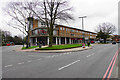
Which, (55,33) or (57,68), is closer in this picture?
(57,68)

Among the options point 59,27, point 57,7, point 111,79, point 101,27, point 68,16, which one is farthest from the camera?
point 101,27

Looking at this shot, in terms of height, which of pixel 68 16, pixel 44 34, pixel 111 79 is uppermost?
pixel 68 16

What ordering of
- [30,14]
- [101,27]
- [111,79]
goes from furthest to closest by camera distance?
[101,27], [30,14], [111,79]

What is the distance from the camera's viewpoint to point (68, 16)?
20797 millimetres

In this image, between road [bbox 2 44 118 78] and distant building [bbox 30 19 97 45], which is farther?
distant building [bbox 30 19 97 45]

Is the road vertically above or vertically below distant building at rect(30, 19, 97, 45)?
below

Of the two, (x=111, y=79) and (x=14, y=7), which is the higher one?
(x=14, y=7)

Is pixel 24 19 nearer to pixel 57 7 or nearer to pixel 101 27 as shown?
pixel 57 7

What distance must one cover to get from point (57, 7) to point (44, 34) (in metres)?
19.6

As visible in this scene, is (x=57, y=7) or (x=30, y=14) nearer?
(x=57, y=7)

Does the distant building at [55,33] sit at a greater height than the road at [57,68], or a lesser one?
greater

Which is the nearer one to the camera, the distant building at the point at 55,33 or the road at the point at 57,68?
the road at the point at 57,68

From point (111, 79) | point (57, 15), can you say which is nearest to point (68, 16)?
point (57, 15)

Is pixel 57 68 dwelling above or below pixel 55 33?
below
